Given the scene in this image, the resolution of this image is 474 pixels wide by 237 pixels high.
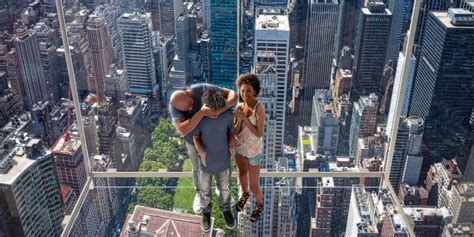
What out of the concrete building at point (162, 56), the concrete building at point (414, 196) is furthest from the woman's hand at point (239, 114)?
the concrete building at point (162, 56)

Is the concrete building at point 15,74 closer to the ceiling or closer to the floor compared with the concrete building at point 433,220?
closer to the ceiling

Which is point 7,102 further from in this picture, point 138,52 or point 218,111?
point 218,111

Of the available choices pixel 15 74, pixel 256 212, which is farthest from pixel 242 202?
pixel 15 74

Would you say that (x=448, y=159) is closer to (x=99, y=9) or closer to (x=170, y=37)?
(x=170, y=37)

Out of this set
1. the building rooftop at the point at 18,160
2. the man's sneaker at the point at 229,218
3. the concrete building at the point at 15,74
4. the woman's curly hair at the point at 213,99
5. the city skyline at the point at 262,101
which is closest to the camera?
the woman's curly hair at the point at 213,99

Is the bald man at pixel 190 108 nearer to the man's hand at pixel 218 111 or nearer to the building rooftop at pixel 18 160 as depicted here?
the man's hand at pixel 218 111

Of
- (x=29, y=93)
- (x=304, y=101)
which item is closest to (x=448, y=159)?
(x=304, y=101)
